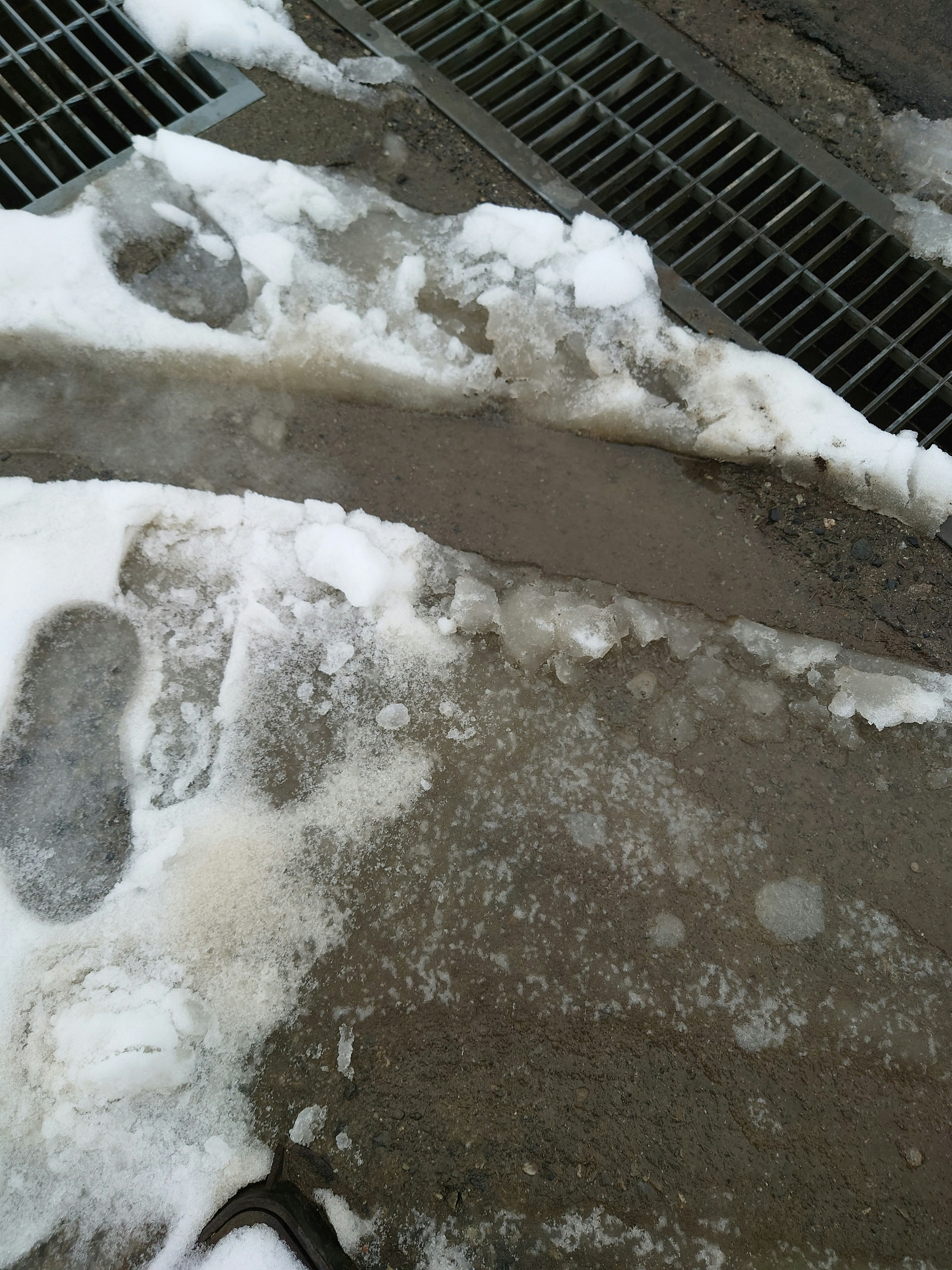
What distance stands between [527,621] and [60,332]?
4.51ft

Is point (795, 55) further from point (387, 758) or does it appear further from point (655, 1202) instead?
point (655, 1202)

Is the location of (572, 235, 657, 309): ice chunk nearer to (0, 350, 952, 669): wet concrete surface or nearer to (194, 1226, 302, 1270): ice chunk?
(0, 350, 952, 669): wet concrete surface

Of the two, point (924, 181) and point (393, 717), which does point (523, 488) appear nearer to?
point (393, 717)

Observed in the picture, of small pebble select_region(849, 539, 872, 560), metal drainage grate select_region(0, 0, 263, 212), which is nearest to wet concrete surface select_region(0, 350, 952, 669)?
small pebble select_region(849, 539, 872, 560)

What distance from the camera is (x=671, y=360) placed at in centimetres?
223

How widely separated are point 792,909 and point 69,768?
1565 millimetres

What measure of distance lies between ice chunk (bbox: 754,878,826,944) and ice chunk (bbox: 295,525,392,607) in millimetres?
1079

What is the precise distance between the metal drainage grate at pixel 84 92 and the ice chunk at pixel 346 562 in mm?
1247

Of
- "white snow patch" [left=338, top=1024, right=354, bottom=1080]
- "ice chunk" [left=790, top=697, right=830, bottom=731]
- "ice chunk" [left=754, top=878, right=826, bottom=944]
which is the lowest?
"white snow patch" [left=338, top=1024, right=354, bottom=1080]

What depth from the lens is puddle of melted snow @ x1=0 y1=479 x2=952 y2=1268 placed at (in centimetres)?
157

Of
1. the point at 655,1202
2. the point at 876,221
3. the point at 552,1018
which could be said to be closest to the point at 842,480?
the point at 876,221

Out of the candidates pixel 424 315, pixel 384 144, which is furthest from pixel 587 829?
pixel 384 144

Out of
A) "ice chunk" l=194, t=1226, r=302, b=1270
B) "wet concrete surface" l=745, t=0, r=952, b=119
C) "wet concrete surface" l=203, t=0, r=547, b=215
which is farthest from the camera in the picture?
"wet concrete surface" l=745, t=0, r=952, b=119

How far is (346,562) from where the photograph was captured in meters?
1.97
